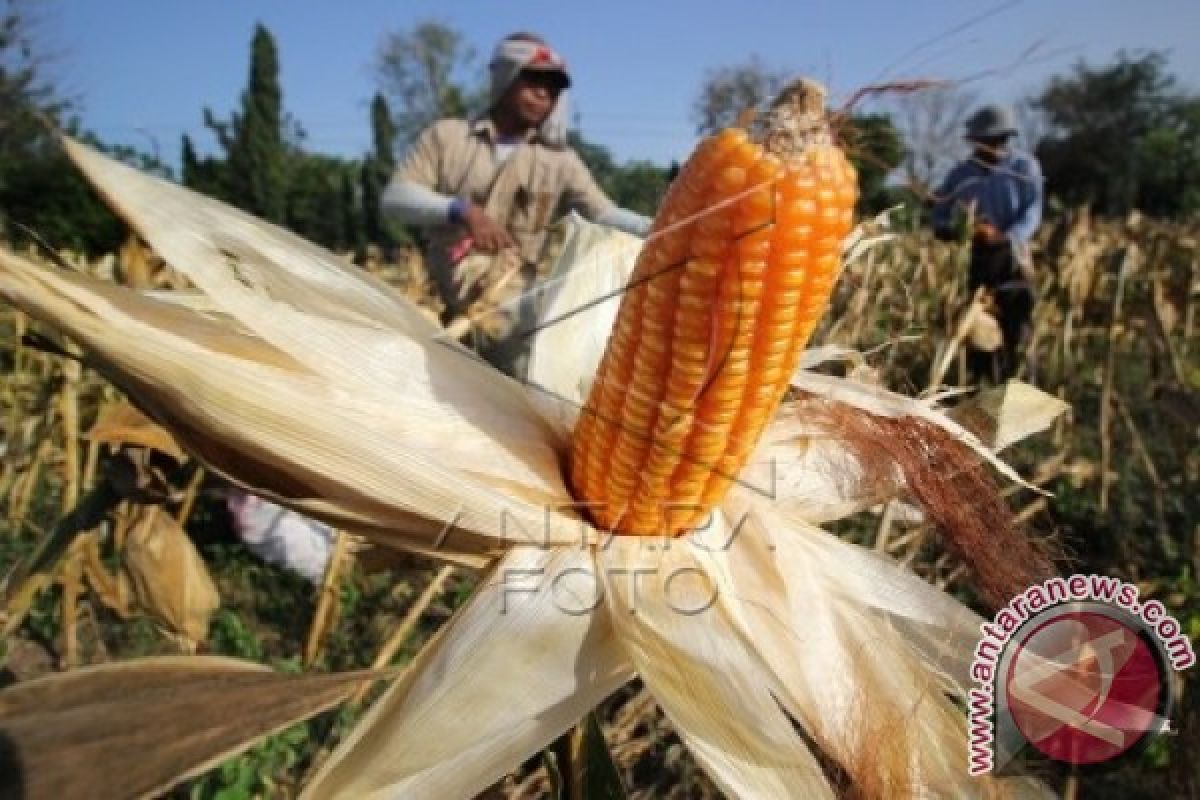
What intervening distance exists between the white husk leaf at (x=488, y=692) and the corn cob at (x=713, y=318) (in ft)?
0.42

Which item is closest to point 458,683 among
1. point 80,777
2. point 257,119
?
point 80,777

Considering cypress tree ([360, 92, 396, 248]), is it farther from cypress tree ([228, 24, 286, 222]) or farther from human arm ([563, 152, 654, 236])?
human arm ([563, 152, 654, 236])

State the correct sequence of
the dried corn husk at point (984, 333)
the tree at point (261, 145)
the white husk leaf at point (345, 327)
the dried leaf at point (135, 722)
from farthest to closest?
the tree at point (261, 145) < the dried corn husk at point (984, 333) < the white husk leaf at point (345, 327) < the dried leaf at point (135, 722)

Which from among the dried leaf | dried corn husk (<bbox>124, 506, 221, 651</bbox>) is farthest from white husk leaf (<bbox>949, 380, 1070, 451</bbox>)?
dried corn husk (<bbox>124, 506, 221, 651</bbox>)

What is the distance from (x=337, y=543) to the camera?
5.32ft

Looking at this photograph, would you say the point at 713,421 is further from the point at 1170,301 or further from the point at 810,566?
the point at 1170,301

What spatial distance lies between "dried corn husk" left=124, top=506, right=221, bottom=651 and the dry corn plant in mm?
592

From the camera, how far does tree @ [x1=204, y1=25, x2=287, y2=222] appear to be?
28.7m

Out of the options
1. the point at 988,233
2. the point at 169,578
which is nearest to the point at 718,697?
the point at 169,578

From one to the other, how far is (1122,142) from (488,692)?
61.0 feet

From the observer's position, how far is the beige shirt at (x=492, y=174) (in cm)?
310

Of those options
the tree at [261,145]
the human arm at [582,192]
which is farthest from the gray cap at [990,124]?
the tree at [261,145]

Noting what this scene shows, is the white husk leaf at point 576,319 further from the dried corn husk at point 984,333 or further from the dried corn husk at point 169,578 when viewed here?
the dried corn husk at point 984,333

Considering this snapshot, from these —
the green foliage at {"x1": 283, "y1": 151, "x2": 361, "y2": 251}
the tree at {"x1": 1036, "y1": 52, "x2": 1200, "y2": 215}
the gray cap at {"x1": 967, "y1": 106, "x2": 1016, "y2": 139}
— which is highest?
the tree at {"x1": 1036, "y1": 52, "x2": 1200, "y2": 215}
